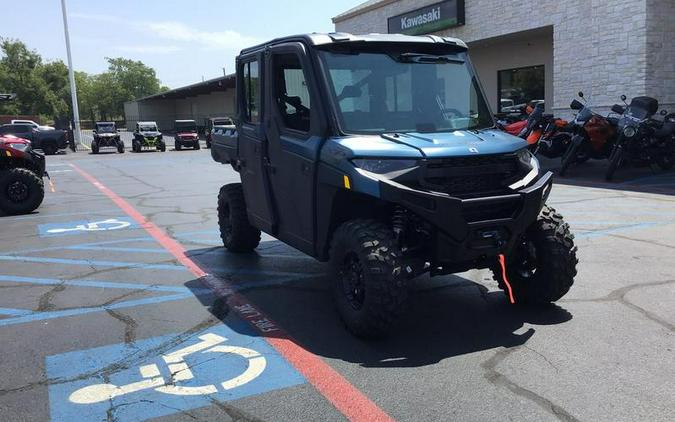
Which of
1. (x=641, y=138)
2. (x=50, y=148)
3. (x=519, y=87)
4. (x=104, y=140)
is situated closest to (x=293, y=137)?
(x=641, y=138)

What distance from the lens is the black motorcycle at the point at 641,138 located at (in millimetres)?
12383

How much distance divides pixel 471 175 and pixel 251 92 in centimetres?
264

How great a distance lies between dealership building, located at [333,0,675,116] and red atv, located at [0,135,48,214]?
1269cm

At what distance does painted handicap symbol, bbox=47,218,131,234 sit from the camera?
9234 mm

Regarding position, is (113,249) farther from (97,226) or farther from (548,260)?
(548,260)

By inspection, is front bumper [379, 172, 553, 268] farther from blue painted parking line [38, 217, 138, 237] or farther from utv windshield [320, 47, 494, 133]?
blue painted parking line [38, 217, 138, 237]

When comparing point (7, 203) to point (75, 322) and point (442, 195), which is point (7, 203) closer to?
point (75, 322)

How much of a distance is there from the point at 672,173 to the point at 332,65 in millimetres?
11405

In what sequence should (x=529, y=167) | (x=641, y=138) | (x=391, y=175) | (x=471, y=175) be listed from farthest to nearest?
(x=641, y=138), (x=529, y=167), (x=471, y=175), (x=391, y=175)

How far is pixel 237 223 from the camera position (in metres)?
7.00

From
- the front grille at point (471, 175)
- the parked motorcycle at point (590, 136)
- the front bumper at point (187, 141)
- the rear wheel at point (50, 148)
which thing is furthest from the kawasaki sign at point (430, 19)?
the rear wheel at point (50, 148)

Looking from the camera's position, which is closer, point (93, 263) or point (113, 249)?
point (93, 263)

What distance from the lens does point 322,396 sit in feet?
11.5

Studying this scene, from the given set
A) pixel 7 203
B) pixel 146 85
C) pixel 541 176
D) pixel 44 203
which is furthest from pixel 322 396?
pixel 146 85
